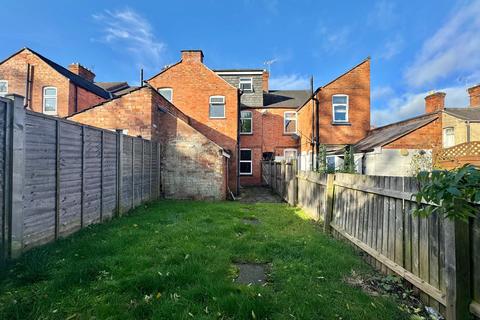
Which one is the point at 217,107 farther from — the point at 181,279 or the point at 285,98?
the point at 181,279

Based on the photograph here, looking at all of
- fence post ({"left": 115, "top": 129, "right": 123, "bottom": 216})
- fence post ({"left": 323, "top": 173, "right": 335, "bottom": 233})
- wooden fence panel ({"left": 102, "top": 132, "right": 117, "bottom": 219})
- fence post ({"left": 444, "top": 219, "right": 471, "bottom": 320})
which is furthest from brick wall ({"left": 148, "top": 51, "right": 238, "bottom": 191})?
fence post ({"left": 444, "top": 219, "right": 471, "bottom": 320})

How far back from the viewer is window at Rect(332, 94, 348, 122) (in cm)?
1695

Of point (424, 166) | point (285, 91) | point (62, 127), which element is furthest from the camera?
point (285, 91)

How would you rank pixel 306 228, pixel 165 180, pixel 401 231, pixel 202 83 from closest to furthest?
pixel 401 231 < pixel 306 228 < pixel 165 180 < pixel 202 83

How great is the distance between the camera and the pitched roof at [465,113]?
57.4 feet

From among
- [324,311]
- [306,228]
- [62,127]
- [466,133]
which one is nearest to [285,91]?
[466,133]

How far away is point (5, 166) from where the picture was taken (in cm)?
383

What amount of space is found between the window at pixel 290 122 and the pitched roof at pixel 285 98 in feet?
2.22

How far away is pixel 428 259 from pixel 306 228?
12.3ft

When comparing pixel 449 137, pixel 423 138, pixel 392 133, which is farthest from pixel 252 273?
pixel 449 137

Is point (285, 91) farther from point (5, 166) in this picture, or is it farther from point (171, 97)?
point (5, 166)

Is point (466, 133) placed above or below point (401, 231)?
above

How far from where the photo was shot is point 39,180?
177 inches

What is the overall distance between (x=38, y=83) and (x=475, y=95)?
1361 inches
